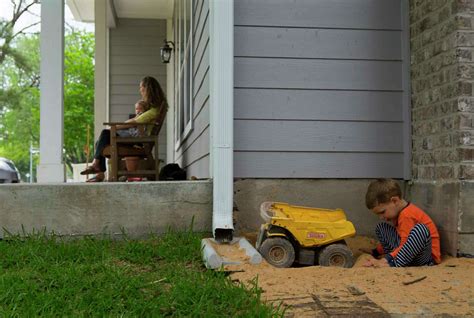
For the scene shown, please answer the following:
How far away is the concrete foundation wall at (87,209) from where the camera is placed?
12.0 feet

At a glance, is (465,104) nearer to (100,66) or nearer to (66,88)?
(100,66)

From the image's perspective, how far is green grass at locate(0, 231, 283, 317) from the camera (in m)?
2.27

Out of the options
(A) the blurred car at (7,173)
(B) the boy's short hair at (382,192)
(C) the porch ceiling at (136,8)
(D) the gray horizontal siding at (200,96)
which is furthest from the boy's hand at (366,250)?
(C) the porch ceiling at (136,8)

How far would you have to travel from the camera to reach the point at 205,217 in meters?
3.71

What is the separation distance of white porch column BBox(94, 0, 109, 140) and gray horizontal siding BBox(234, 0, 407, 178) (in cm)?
585

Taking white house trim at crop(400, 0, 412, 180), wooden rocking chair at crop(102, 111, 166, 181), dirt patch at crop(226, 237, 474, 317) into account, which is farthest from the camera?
wooden rocking chair at crop(102, 111, 166, 181)

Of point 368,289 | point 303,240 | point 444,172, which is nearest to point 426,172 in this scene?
point 444,172

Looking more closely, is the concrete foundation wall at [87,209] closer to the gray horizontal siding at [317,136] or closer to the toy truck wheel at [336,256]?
the gray horizontal siding at [317,136]

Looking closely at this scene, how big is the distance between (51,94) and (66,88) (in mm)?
25121

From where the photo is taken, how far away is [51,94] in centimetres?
409

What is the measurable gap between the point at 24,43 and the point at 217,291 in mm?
30432

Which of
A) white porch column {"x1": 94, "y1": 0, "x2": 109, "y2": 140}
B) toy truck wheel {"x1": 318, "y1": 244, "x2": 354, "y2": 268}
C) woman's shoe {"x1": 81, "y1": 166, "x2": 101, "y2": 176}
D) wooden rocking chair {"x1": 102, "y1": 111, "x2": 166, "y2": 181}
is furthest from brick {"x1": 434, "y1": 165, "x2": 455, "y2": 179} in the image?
white porch column {"x1": 94, "y1": 0, "x2": 109, "y2": 140}

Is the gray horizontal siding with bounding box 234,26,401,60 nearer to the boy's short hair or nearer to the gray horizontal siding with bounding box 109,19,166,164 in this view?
the boy's short hair

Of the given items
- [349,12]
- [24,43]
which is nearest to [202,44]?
[349,12]
